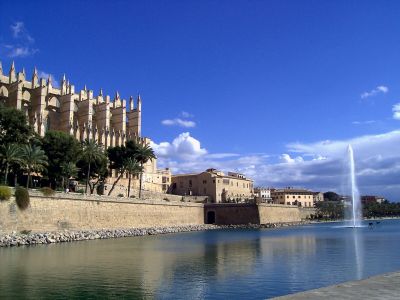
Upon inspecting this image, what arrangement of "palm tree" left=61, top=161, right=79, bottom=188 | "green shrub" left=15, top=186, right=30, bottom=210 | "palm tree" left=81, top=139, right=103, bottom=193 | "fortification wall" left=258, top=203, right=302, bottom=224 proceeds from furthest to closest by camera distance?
"fortification wall" left=258, top=203, right=302, bottom=224
"palm tree" left=81, top=139, right=103, bottom=193
"palm tree" left=61, top=161, right=79, bottom=188
"green shrub" left=15, top=186, right=30, bottom=210

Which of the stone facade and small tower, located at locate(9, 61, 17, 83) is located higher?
small tower, located at locate(9, 61, 17, 83)

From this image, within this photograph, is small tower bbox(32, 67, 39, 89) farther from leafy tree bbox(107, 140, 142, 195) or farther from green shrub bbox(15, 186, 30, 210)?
green shrub bbox(15, 186, 30, 210)

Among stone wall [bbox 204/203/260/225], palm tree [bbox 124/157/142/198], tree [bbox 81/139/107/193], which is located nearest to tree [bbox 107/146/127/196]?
palm tree [bbox 124/157/142/198]

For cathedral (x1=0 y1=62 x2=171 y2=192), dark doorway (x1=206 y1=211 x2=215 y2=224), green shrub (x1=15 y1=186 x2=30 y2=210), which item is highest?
cathedral (x1=0 y1=62 x2=171 y2=192)

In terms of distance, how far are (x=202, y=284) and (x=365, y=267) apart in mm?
9338

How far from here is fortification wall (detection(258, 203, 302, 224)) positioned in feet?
265

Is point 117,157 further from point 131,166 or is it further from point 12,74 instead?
point 12,74

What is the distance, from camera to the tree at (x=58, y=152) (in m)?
51.8

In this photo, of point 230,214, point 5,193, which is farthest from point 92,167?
point 230,214

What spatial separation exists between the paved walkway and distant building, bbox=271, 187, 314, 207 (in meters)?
123

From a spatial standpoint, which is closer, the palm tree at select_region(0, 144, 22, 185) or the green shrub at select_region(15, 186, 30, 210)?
the green shrub at select_region(15, 186, 30, 210)

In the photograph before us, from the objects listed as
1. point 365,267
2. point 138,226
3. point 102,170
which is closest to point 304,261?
point 365,267

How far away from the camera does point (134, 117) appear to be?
88000mm

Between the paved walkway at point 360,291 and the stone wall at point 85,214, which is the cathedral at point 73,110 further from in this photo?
the paved walkway at point 360,291
